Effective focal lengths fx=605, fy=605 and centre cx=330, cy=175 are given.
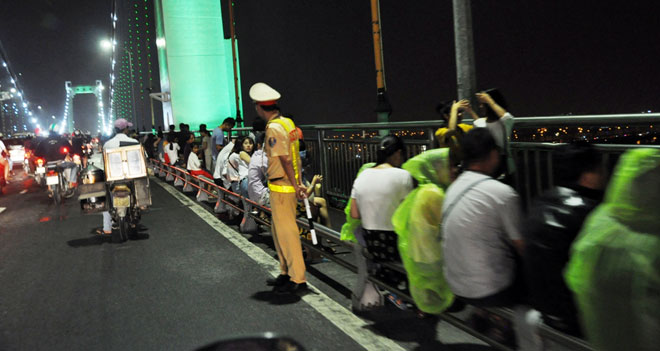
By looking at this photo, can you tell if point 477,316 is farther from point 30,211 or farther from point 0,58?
point 0,58

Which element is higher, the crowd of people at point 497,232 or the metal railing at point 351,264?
the crowd of people at point 497,232

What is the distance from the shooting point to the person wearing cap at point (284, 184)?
562 cm

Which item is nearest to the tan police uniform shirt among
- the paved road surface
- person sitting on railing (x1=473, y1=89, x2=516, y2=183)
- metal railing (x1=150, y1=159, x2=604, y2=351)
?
metal railing (x1=150, y1=159, x2=604, y2=351)

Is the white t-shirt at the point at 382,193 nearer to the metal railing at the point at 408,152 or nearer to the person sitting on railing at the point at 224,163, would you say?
the metal railing at the point at 408,152

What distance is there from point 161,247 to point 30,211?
691 centimetres

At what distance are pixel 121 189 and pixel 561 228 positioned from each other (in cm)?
735

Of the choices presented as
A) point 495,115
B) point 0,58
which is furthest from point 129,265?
point 0,58

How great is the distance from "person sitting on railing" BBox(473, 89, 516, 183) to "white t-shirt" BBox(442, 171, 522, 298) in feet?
6.79

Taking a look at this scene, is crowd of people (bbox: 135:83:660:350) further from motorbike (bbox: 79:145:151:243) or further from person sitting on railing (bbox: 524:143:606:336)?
motorbike (bbox: 79:145:151:243)

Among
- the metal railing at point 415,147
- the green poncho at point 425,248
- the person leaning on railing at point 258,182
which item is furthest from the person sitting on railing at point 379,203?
the person leaning on railing at point 258,182

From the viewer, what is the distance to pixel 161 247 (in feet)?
27.1

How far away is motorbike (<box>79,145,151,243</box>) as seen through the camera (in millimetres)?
8867

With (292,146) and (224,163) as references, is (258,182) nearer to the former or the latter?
(292,146)

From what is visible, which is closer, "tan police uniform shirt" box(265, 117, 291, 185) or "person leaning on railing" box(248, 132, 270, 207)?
"tan police uniform shirt" box(265, 117, 291, 185)
